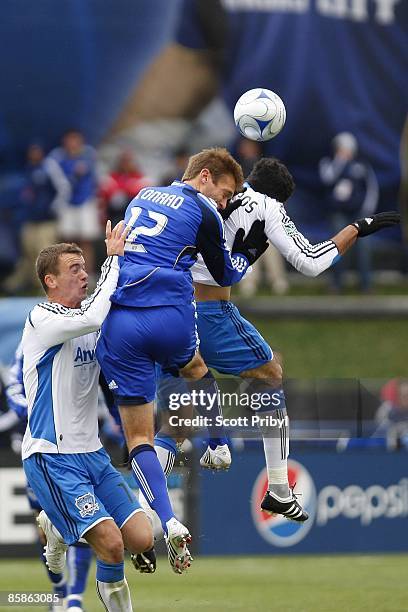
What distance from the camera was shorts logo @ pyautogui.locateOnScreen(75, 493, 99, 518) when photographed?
870 centimetres

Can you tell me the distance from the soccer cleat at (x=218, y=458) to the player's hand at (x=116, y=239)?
1790mm

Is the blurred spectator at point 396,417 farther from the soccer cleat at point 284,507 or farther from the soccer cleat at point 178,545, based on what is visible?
the soccer cleat at point 178,545

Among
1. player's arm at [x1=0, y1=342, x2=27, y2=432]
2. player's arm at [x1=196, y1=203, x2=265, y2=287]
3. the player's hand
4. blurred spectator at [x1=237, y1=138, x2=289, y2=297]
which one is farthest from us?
blurred spectator at [x1=237, y1=138, x2=289, y2=297]

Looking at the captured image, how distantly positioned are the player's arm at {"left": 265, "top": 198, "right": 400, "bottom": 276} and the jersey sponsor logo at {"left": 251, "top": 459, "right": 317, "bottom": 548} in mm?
5730

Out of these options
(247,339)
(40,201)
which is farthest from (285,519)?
(40,201)

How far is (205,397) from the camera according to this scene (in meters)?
10.1

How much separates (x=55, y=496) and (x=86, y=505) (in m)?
0.22

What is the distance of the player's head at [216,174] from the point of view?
30.7 ft

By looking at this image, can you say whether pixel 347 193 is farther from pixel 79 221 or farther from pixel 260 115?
pixel 260 115

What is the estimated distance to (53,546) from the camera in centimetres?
963

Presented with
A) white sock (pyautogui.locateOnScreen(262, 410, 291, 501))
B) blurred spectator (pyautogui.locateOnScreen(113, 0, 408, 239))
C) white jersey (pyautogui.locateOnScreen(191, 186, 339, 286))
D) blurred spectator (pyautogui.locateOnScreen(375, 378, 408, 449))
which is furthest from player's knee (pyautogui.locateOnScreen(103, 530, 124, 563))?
blurred spectator (pyautogui.locateOnScreen(113, 0, 408, 239))

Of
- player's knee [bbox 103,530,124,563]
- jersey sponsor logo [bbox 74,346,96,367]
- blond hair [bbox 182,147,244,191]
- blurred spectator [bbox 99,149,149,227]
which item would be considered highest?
blond hair [bbox 182,147,244,191]

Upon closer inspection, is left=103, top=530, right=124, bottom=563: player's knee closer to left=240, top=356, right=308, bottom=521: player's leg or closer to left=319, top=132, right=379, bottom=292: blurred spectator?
left=240, top=356, right=308, bottom=521: player's leg

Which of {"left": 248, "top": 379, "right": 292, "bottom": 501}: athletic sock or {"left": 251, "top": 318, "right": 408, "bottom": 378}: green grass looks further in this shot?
{"left": 251, "top": 318, "right": 408, "bottom": 378}: green grass
